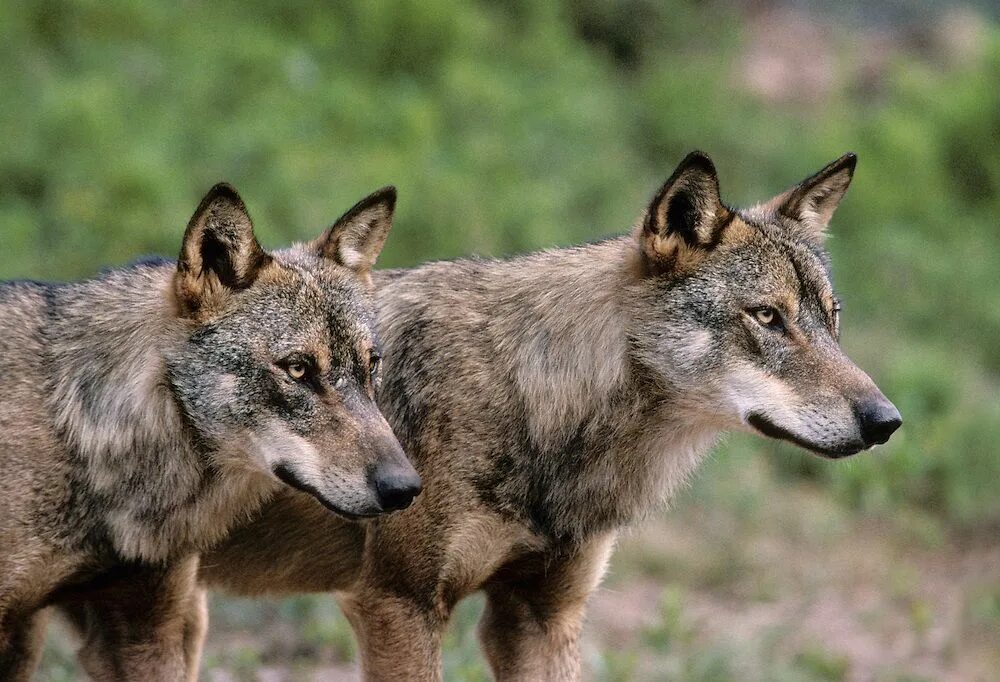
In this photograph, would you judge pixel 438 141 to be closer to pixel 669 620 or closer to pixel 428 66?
pixel 428 66

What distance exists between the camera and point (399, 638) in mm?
5086

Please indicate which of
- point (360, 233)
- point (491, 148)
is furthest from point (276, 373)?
point (491, 148)

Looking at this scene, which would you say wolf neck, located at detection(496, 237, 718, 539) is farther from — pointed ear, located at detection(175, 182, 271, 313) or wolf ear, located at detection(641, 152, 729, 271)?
pointed ear, located at detection(175, 182, 271, 313)

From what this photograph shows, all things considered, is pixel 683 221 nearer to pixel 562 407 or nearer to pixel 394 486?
pixel 562 407

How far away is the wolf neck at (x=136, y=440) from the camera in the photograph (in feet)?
16.1

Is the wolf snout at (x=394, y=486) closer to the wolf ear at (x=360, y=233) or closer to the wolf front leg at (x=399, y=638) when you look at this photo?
the wolf front leg at (x=399, y=638)

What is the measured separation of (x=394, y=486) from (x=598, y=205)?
10.0m

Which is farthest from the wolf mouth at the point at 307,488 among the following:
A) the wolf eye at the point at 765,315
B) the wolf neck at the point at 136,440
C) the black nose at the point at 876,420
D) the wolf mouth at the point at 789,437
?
the black nose at the point at 876,420

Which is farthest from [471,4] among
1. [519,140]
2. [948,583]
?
[948,583]

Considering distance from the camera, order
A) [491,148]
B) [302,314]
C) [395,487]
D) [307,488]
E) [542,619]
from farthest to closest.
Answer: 1. [491,148]
2. [542,619]
3. [302,314]
4. [307,488]
5. [395,487]

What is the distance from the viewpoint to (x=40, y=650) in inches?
215

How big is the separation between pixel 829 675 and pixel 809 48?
17015 millimetres

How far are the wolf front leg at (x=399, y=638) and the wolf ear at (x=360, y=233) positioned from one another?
1.19 meters

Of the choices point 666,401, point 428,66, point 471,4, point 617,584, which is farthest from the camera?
point 471,4
